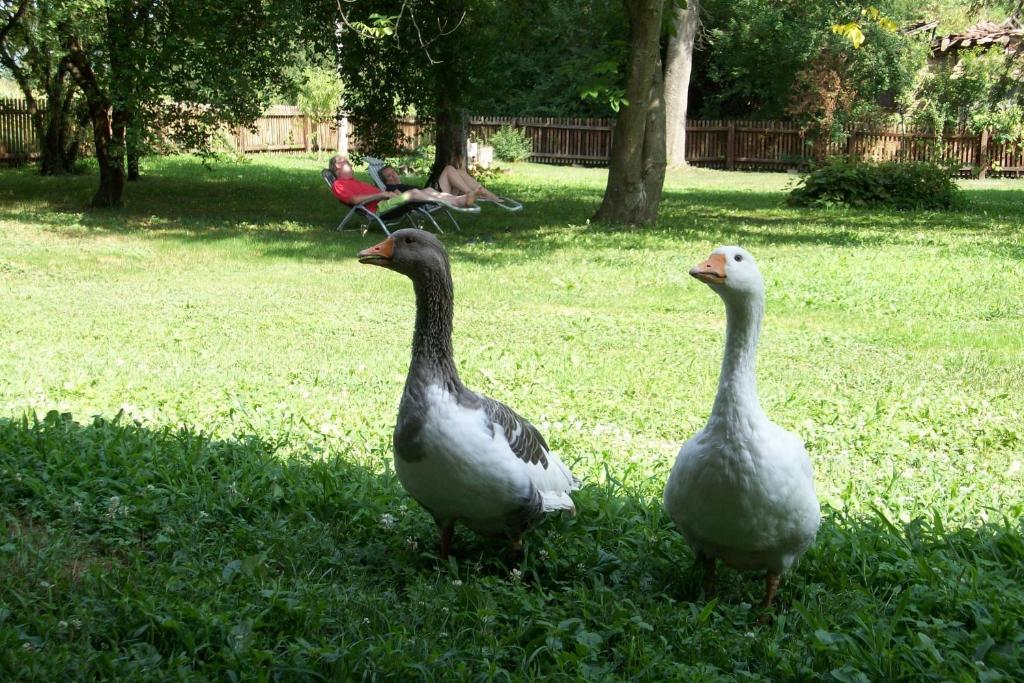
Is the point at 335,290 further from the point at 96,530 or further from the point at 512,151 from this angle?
the point at 512,151

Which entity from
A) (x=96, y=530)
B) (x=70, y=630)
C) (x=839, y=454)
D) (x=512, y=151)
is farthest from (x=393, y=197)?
(x=512, y=151)

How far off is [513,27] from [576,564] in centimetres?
1693

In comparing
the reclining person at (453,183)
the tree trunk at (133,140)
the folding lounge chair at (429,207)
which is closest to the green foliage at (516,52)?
the reclining person at (453,183)

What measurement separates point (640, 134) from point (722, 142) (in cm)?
2294

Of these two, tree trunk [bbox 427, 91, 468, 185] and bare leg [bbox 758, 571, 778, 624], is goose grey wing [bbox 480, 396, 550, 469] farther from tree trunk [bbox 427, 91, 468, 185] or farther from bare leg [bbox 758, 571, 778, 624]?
tree trunk [bbox 427, 91, 468, 185]

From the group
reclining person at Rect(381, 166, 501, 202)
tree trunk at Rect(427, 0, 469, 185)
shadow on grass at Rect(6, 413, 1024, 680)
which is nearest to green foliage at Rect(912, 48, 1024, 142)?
tree trunk at Rect(427, 0, 469, 185)

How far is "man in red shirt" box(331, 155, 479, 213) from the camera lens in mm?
16516

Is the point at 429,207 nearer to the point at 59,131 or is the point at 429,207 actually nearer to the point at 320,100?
the point at 59,131

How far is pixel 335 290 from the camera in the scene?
11828mm

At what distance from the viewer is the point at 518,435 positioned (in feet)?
14.0

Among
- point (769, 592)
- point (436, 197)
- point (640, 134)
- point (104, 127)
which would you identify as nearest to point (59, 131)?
point (104, 127)

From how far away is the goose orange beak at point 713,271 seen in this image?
148 inches

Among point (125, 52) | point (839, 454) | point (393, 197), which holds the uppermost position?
point (125, 52)

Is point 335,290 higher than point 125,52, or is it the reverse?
point 125,52
